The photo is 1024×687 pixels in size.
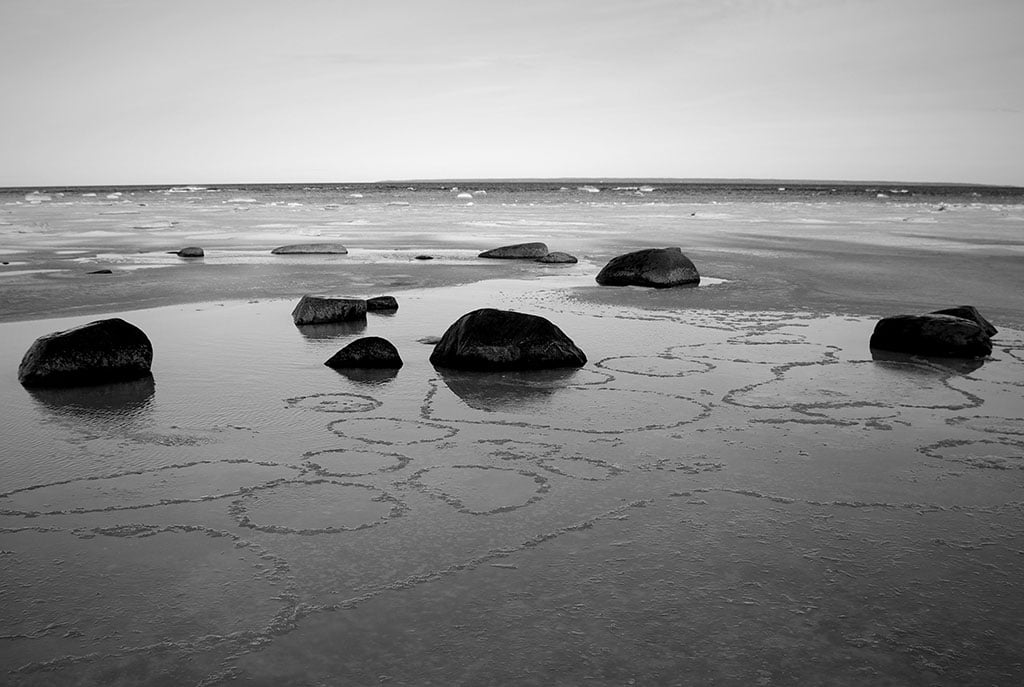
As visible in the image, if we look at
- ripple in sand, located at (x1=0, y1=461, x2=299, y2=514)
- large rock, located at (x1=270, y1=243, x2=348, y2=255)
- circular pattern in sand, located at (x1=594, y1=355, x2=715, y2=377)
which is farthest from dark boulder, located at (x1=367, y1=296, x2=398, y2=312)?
large rock, located at (x1=270, y1=243, x2=348, y2=255)

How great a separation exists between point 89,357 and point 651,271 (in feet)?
23.9

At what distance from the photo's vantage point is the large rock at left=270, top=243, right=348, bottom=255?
15.8 meters

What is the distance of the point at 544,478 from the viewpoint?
153 inches

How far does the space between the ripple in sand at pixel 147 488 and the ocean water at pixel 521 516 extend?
17 mm

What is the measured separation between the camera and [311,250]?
15.9 m

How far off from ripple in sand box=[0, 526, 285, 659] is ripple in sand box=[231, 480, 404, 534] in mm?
218

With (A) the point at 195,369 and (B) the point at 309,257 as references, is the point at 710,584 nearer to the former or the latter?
(A) the point at 195,369

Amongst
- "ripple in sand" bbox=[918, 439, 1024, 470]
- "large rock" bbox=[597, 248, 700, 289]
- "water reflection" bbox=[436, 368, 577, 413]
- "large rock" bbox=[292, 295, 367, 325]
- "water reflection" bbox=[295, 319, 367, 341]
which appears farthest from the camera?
"large rock" bbox=[597, 248, 700, 289]

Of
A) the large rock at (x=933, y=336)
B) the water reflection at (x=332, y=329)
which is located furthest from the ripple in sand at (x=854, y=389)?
the water reflection at (x=332, y=329)

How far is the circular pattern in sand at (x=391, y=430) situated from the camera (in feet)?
14.6

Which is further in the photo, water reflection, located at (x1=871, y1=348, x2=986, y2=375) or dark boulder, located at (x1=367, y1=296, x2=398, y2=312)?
dark boulder, located at (x1=367, y1=296, x2=398, y2=312)

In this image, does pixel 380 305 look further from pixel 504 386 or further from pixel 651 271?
pixel 651 271

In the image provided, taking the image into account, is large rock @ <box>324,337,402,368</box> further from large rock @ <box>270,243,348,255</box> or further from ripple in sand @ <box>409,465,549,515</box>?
large rock @ <box>270,243,348,255</box>

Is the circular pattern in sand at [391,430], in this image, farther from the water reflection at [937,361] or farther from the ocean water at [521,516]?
the water reflection at [937,361]
